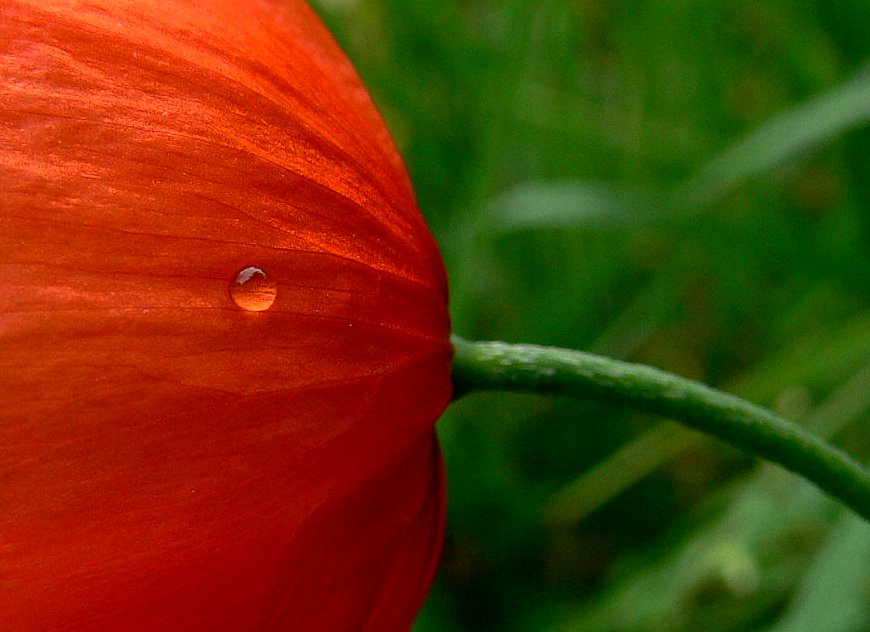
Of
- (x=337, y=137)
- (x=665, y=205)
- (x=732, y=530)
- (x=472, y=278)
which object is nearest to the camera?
(x=337, y=137)

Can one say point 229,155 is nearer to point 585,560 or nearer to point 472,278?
point 472,278

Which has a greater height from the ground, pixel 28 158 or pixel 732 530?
pixel 28 158

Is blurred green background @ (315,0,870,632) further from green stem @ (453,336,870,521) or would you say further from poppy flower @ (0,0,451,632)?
poppy flower @ (0,0,451,632)

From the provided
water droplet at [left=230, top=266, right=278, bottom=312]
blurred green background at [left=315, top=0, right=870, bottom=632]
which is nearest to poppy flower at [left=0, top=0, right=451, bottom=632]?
water droplet at [left=230, top=266, right=278, bottom=312]

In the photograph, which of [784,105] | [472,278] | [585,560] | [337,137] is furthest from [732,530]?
[337,137]

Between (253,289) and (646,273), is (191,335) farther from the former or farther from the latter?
(646,273)

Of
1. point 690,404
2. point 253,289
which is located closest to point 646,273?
point 690,404
